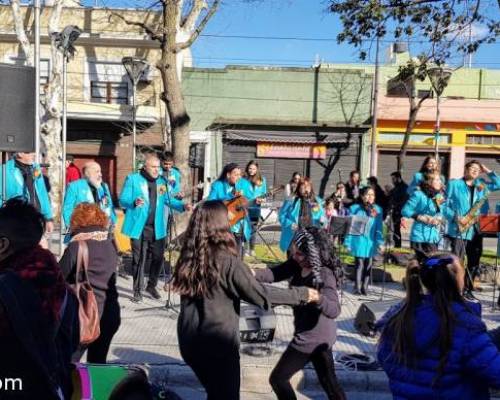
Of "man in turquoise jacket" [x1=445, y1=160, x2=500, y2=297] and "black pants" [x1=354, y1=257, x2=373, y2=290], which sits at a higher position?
"man in turquoise jacket" [x1=445, y1=160, x2=500, y2=297]

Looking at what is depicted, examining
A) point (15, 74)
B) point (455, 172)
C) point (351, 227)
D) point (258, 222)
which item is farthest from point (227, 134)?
point (15, 74)

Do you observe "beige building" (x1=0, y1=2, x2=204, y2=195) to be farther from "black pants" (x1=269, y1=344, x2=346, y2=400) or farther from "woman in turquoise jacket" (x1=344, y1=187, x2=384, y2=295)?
"black pants" (x1=269, y1=344, x2=346, y2=400)

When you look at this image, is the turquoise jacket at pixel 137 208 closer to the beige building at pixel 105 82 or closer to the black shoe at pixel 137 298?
the black shoe at pixel 137 298

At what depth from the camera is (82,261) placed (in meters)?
4.08

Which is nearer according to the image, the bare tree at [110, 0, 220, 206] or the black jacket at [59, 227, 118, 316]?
the black jacket at [59, 227, 118, 316]

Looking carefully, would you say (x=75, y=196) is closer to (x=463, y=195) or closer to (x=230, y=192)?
(x=230, y=192)

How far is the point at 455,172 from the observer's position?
22453 mm

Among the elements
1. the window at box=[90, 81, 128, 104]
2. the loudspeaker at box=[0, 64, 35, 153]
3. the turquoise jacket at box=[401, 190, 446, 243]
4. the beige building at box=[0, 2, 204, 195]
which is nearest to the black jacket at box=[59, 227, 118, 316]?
the loudspeaker at box=[0, 64, 35, 153]

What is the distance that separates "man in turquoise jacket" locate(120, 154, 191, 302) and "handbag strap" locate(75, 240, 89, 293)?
312 cm

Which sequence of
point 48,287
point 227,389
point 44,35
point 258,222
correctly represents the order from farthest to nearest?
point 44,35, point 258,222, point 227,389, point 48,287

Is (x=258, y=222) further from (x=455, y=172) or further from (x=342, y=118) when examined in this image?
(x=455, y=172)

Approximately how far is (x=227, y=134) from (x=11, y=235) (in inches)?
767

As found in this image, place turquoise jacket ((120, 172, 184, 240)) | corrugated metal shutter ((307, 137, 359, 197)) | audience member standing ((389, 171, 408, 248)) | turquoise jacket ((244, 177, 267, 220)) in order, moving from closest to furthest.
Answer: turquoise jacket ((120, 172, 184, 240)) < turquoise jacket ((244, 177, 267, 220)) < audience member standing ((389, 171, 408, 248)) < corrugated metal shutter ((307, 137, 359, 197))

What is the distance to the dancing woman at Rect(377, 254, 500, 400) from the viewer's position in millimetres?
2412
